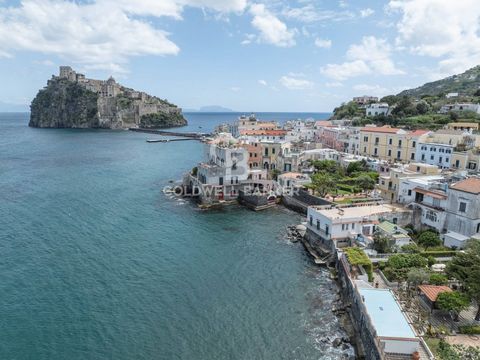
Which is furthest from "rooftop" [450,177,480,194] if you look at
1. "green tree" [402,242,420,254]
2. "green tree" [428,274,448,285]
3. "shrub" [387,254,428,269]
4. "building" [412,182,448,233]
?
"green tree" [428,274,448,285]

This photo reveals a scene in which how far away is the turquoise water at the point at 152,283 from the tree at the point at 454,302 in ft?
24.0

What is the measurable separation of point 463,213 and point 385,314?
18.3 meters

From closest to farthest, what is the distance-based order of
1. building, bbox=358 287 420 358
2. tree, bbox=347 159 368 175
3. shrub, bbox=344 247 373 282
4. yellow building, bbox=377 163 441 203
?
1. building, bbox=358 287 420 358
2. shrub, bbox=344 247 373 282
3. yellow building, bbox=377 163 441 203
4. tree, bbox=347 159 368 175

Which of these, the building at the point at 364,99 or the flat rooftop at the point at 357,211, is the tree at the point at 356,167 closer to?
the flat rooftop at the point at 357,211

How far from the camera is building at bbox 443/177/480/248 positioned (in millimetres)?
34062

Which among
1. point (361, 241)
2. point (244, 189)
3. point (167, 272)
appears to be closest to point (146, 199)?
point (244, 189)

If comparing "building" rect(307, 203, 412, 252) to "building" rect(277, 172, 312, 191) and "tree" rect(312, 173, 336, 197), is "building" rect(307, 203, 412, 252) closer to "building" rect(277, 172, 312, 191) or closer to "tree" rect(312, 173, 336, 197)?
"tree" rect(312, 173, 336, 197)

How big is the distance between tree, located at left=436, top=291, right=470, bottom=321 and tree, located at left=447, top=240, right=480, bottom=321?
2.01ft

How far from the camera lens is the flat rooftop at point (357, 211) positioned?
39.6 m

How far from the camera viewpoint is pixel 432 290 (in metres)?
25.6

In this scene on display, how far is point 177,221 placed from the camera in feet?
165

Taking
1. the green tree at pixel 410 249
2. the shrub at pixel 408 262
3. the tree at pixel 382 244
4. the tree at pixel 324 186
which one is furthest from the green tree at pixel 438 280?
the tree at pixel 324 186

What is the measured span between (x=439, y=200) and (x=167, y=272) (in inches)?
1176

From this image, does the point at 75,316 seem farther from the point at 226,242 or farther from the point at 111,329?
the point at 226,242
